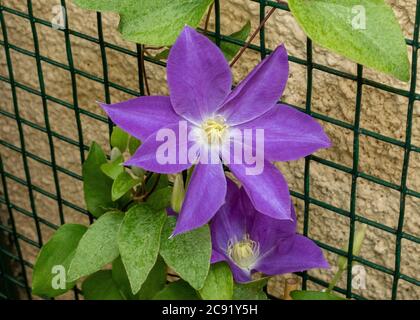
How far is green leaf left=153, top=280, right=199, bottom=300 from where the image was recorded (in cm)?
107

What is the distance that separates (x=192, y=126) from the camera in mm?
921

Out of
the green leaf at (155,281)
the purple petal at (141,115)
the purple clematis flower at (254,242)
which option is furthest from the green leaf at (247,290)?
the purple petal at (141,115)

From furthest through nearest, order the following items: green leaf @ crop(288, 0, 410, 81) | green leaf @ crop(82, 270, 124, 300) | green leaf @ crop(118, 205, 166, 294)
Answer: green leaf @ crop(82, 270, 124, 300), green leaf @ crop(118, 205, 166, 294), green leaf @ crop(288, 0, 410, 81)

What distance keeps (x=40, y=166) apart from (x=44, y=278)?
469 millimetres

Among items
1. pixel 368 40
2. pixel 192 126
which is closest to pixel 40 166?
pixel 192 126

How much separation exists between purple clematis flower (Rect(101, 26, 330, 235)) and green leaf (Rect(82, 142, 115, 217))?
196mm

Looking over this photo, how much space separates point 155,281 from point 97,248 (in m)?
0.13

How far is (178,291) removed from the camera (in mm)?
1076

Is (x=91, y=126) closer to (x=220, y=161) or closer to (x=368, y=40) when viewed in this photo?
(x=220, y=161)

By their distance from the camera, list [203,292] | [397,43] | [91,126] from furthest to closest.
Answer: [91,126] < [203,292] < [397,43]

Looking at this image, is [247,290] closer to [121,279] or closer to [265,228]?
[265,228]

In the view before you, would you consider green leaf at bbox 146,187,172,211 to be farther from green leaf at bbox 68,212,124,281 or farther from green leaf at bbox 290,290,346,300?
green leaf at bbox 290,290,346,300

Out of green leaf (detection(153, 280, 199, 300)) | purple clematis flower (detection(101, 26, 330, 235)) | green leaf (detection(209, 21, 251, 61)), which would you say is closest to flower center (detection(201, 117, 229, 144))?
purple clematis flower (detection(101, 26, 330, 235))

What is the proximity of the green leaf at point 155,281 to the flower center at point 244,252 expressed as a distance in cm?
11
